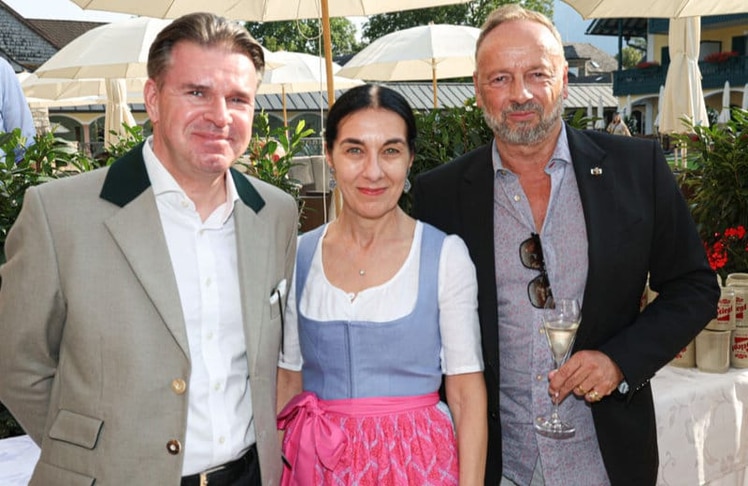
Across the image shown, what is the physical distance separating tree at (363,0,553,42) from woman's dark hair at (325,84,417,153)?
47.4 m

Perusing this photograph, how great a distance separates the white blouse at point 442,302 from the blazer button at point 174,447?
571mm

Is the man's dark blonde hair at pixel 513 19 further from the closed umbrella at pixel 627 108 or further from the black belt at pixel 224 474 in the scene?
the closed umbrella at pixel 627 108

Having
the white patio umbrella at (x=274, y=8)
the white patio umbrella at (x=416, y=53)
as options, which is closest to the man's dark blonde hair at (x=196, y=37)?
the white patio umbrella at (x=274, y=8)

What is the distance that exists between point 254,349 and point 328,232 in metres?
0.57

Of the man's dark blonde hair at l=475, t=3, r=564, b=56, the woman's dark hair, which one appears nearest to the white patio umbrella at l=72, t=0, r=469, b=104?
the man's dark blonde hair at l=475, t=3, r=564, b=56

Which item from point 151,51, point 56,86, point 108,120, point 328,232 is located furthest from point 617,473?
point 56,86

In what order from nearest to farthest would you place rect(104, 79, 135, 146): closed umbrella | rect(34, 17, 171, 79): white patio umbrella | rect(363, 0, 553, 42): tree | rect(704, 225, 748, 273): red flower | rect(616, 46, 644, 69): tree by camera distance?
1. rect(704, 225, 748, 273): red flower
2. rect(34, 17, 171, 79): white patio umbrella
3. rect(104, 79, 135, 146): closed umbrella
4. rect(363, 0, 553, 42): tree
5. rect(616, 46, 644, 69): tree

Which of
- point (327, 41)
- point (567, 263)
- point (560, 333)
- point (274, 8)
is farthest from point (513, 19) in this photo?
point (274, 8)

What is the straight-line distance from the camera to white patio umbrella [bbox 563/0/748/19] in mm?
5484

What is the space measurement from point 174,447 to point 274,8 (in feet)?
13.7

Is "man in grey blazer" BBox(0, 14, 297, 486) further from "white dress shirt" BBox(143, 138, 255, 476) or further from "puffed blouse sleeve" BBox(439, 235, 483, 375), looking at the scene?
"puffed blouse sleeve" BBox(439, 235, 483, 375)

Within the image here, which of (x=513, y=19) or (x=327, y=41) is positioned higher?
(x=327, y=41)

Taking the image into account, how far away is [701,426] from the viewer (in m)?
3.38

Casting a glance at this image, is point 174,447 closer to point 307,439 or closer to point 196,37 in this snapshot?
point 307,439
